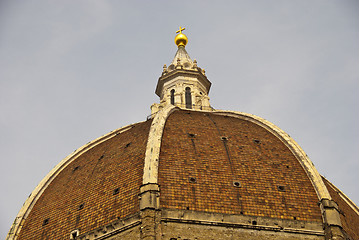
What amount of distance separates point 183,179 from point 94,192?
4.15 meters

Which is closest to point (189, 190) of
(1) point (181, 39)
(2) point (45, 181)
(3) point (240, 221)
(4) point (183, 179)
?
(4) point (183, 179)

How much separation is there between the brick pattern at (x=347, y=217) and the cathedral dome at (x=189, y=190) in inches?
3.0

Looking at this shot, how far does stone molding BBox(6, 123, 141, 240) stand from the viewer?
35.4m

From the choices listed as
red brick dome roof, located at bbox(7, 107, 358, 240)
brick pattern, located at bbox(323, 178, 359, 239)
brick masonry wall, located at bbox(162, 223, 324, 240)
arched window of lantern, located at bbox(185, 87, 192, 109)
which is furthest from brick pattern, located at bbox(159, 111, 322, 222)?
arched window of lantern, located at bbox(185, 87, 192, 109)

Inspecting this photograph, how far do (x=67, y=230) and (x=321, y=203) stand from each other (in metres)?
10.8

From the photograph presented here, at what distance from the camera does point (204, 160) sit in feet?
111

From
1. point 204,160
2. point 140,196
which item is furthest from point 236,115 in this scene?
point 140,196

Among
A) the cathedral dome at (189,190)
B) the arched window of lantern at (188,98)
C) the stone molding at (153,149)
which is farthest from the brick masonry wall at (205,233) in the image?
the arched window of lantern at (188,98)

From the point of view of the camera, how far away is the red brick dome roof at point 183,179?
31828mm

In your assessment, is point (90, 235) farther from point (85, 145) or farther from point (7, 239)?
point (85, 145)

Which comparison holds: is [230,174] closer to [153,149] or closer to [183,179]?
[183,179]

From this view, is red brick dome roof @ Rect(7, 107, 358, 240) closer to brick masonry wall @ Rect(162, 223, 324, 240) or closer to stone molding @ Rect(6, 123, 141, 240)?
stone molding @ Rect(6, 123, 141, 240)

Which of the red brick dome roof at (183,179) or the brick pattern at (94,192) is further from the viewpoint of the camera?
the brick pattern at (94,192)

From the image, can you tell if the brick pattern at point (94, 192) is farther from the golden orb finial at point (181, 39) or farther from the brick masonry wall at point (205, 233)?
the golden orb finial at point (181, 39)
